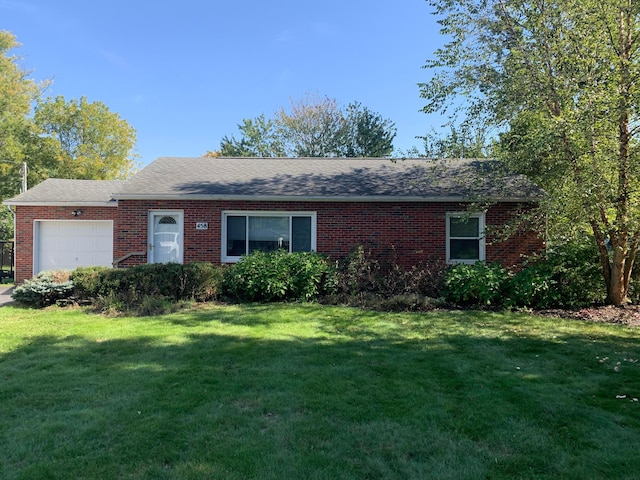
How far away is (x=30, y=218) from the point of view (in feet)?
47.9

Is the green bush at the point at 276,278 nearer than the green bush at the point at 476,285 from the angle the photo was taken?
No

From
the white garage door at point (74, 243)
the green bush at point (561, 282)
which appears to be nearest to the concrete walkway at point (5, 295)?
the white garage door at point (74, 243)

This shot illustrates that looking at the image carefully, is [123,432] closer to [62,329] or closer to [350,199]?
[62,329]

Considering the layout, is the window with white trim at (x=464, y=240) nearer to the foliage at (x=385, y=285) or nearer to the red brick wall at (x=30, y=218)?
the foliage at (x=385, y=285)

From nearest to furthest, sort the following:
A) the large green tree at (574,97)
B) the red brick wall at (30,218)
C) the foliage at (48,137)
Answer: the large green tree at (574,97) < the red brick wall at (30,218) < the foliage at (48,137)

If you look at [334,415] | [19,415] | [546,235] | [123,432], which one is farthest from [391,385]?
[546,235]

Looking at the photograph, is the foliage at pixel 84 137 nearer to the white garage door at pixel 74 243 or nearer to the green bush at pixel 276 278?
the white garage door at pixel 74 243

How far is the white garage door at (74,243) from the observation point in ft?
48.3

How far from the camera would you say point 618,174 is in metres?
8.18

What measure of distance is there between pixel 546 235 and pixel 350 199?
483 centimetres

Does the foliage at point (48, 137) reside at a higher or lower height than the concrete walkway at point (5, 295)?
higher

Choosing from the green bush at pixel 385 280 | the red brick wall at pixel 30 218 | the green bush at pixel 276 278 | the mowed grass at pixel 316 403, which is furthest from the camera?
the red brick wall at pixel 30 218

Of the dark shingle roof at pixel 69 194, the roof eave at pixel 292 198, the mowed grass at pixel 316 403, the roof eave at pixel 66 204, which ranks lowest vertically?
the mowed grass at pixel 316 403

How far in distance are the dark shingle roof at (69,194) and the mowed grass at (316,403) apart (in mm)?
8316
